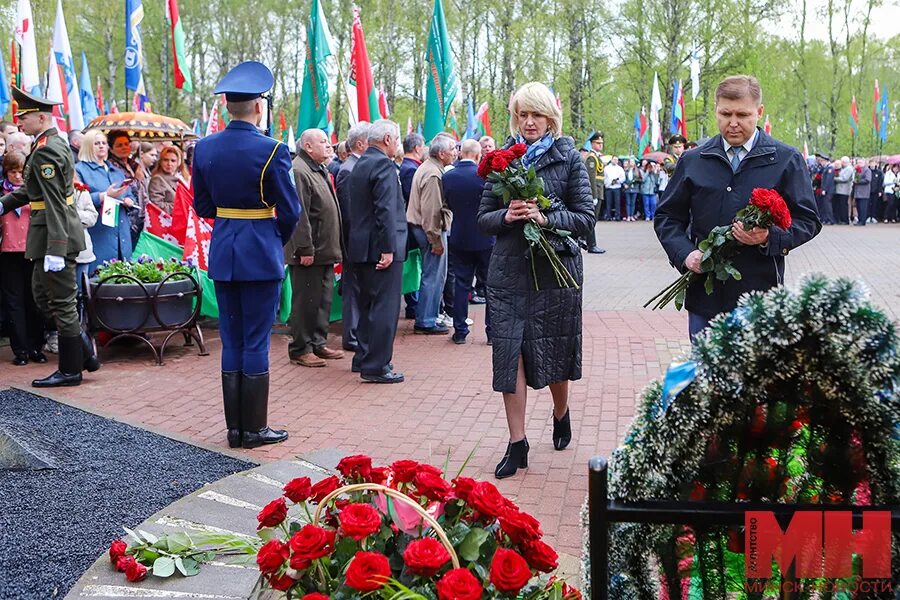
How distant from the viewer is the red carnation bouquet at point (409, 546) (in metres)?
2.08

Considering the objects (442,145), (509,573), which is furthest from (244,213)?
(442,145)

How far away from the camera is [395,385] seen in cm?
714

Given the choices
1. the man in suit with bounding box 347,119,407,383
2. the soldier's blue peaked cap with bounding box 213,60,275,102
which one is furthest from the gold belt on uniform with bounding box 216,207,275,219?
the man in suit with bounding box 347,119,407,383

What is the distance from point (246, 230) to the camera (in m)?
5.33

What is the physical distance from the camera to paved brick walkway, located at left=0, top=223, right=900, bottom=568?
5.10m

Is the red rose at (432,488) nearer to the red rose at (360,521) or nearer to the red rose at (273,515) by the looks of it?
the red rose at (360,521)

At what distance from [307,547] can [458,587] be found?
45cm

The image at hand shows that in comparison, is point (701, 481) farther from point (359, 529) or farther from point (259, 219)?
point (259, 219)

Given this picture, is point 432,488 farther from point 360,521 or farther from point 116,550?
point 116,550

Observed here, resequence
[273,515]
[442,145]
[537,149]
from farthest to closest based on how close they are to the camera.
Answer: [442,145], [537,149], [273,515]

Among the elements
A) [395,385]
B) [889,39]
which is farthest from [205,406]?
[889,39]

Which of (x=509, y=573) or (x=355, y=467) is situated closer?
(x=509, y=573)

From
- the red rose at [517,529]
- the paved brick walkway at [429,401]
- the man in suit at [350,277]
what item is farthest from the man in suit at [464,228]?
the red rose at [517,529]

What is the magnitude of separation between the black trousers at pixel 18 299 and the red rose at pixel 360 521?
6.65 m
